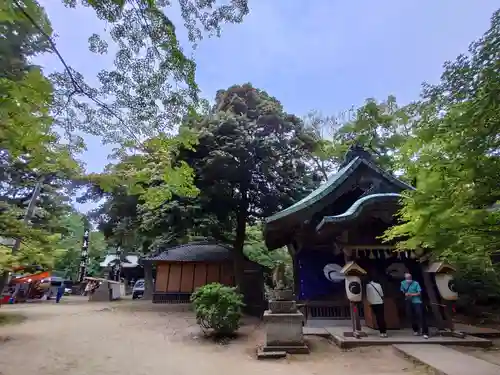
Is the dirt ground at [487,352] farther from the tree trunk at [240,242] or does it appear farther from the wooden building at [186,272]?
the wooden building at [186,272]

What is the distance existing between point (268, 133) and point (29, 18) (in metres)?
13.3

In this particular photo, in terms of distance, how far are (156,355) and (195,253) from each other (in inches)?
588

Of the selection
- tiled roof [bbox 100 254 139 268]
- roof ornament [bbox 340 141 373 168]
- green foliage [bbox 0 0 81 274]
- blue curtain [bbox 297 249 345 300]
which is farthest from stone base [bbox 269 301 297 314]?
tiled roof [bbox 100 254 139 268]

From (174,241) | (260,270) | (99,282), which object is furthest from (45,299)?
(260,270)

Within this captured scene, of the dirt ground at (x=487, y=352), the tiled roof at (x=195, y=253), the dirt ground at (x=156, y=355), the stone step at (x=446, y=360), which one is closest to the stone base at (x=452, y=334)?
the dirt ground at (x=487, y=352)

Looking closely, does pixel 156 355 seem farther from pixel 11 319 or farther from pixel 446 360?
pixel 11 319

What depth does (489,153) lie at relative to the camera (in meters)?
3.46

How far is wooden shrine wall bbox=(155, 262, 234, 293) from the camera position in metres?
21.7

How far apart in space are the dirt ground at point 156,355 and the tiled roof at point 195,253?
10134mm

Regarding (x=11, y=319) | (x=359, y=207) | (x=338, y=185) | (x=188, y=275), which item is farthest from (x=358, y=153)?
(x=188, y=275)

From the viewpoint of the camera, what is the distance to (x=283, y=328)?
25.3 feet

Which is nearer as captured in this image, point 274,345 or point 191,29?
point 191,29

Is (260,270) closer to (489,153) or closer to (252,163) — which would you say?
(252,163)

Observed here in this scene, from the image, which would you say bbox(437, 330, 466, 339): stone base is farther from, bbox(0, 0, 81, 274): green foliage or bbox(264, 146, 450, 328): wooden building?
bbox(0, 0, 81, 274): green foliage
